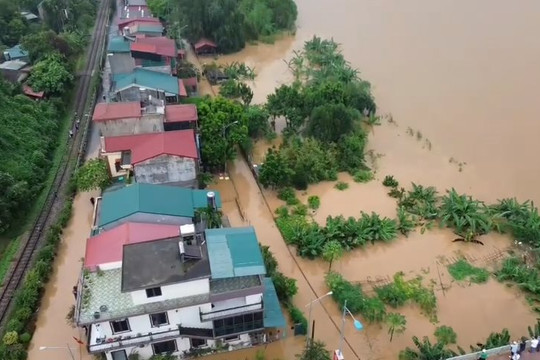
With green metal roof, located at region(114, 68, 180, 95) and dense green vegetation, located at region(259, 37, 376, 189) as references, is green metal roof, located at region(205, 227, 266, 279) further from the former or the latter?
green metal roof, located at region(114, 68, 180, 95)

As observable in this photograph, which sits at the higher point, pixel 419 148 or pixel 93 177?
pixel 93 177

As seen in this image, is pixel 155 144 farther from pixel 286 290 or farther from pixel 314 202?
pixel 286 290

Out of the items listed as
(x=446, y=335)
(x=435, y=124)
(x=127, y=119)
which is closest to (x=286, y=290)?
(x=446, y=335)

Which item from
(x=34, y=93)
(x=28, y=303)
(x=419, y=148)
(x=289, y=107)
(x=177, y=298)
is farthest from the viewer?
(x=34, y=93)

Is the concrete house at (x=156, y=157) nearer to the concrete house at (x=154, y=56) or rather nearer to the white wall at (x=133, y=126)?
the white wall at (x=133, y=126)

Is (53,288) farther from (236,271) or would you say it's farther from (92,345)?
(236,271)

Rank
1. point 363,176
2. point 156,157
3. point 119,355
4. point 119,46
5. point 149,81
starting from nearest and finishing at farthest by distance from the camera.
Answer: point 119,355 < point 156,157 < point 363,176 < point 149,81 < point 119,46

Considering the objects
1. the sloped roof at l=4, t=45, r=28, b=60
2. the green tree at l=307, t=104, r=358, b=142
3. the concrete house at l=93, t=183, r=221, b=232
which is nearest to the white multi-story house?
the concrete house at l=93, t=183, r=221, b=232
